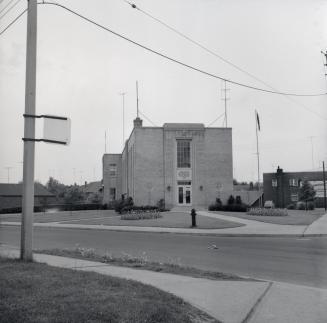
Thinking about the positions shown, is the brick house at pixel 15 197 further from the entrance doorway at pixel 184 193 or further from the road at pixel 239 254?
the road at pixel 239 254

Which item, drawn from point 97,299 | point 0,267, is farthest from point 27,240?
point 97,299

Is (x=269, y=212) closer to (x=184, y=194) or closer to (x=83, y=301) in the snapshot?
(x=184, y=194)

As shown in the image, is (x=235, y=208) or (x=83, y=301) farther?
(x=235, y=208)

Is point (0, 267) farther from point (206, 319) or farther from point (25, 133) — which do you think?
point (206, 319)

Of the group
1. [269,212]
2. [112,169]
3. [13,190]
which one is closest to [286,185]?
[112,169]

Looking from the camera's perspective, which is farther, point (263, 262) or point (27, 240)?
point (263, 262)

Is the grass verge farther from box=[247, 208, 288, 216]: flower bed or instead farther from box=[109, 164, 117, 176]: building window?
box=[109, 164, 117, 176]: building window

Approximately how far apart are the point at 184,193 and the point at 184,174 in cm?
196

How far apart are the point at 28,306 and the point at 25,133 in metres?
5.20

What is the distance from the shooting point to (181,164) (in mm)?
49875

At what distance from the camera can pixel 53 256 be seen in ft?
42.5

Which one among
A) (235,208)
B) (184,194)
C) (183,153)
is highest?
(183,153)

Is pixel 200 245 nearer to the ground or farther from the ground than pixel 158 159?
nearer to the ground

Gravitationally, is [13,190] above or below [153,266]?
above
